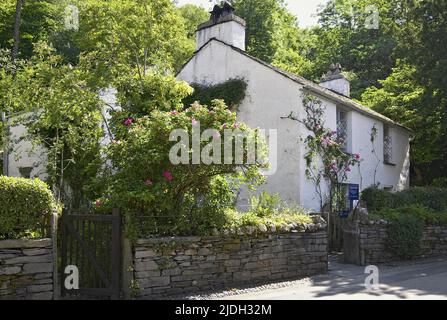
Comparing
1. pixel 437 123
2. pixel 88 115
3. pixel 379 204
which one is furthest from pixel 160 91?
pixel 437 123

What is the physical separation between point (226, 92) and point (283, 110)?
240 centimetres

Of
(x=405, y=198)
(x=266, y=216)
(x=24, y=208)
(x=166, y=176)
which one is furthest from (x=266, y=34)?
(x=24, y=208)

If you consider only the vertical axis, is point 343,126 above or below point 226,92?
below

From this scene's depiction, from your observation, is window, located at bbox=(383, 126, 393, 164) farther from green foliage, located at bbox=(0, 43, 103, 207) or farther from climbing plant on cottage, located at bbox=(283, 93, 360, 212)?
green foliage, located at bbox=(0, 43, 103, 207)

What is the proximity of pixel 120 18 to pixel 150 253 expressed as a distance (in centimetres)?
840

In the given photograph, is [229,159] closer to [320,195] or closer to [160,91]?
[160,91]

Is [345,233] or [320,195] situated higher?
[320,195]

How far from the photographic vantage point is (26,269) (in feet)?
26.1

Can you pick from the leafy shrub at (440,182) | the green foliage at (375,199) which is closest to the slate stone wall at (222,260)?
the green foliage at (375,199)

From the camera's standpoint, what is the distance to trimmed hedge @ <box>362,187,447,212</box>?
16156 mm

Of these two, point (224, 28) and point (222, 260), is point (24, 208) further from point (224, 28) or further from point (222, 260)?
point (224, 28)

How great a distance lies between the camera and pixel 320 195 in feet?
56.2

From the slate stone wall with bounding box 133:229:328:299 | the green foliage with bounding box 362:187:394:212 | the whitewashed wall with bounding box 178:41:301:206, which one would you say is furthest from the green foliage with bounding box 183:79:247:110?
the slate stone wall with bounding box 133:229:328:299

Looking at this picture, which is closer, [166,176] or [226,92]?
[166,176]
